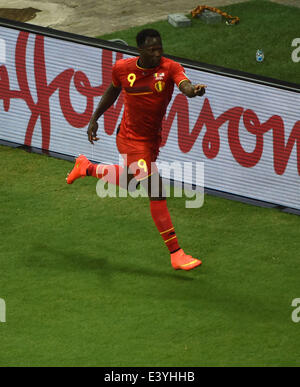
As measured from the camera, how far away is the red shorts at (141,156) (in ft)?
25.0

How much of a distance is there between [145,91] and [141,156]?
57cm

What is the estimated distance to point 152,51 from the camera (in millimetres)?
7164

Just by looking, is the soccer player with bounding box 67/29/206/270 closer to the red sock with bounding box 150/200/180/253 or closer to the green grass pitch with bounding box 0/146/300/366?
the red sock with bounding box 150/200/180/253

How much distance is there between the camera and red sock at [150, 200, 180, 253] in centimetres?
762

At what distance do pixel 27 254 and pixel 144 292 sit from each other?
48.1 inches

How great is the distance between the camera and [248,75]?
873 centimetres

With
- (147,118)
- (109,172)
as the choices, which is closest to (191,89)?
(147,118)

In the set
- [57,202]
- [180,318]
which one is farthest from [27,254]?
[180,318]

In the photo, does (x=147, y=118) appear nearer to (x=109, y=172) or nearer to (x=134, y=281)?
(x=109, y=172)

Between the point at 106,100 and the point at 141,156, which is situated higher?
the point at 106,100

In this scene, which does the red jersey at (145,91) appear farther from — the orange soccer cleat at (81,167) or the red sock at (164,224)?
the orange soccer cleat at (81,167)
